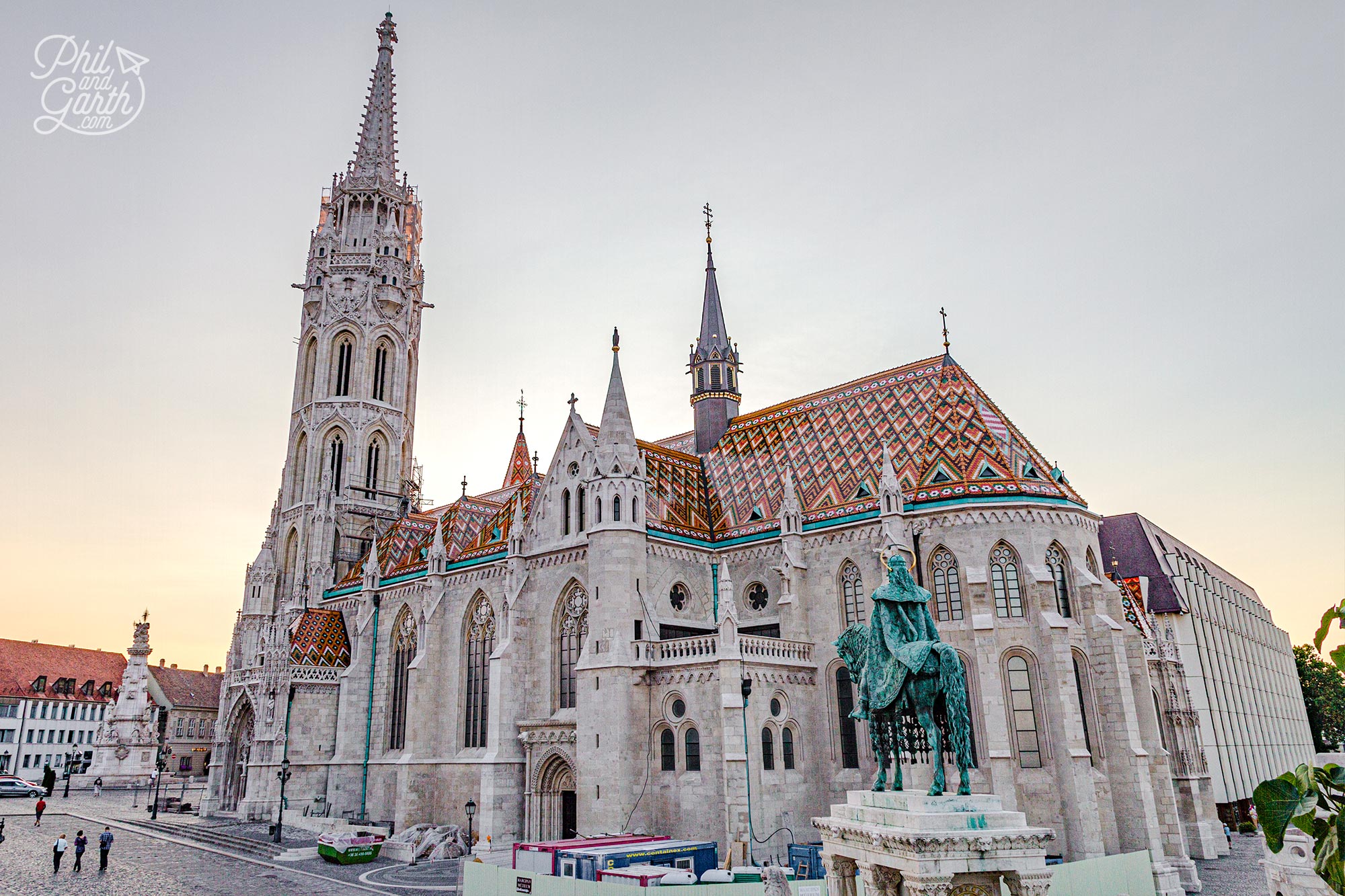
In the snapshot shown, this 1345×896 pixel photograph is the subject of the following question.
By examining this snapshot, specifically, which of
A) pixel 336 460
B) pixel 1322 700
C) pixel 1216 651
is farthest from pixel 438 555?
pixel 1322 700

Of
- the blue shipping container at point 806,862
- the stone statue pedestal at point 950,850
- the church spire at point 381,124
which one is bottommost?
the blue shipping container at point 806,862

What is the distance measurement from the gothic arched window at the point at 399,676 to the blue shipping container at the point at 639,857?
20455 millimetres

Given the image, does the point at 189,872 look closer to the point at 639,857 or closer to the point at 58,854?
the point at 58,854

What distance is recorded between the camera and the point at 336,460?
5172 centimetres

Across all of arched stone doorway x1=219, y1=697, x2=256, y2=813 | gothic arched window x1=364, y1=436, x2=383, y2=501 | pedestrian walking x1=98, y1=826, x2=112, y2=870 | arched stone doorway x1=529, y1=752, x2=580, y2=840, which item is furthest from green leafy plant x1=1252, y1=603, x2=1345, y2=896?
gothic arched window x1=364, y1=436, x2=383, y2=501

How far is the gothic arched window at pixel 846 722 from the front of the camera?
28797 mm

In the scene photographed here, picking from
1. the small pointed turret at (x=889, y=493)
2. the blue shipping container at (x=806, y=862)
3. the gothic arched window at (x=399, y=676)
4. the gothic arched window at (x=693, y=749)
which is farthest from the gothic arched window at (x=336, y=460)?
the blue shipping container at (x=806, y=862)

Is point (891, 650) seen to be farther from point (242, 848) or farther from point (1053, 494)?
point (242, 848)

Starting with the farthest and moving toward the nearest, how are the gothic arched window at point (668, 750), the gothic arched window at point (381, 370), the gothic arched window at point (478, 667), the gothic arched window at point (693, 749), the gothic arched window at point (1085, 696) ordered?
1. the gothic arched window at point (381, 370)
2. the gothic arched window at point (478, 667)
3. the gothic arched window at point (668, 750)
4. the gothic arched window at point (693, 749)
5. the gothic arched window at point (1085, 696)

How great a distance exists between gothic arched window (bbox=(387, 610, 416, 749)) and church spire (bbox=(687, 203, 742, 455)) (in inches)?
649

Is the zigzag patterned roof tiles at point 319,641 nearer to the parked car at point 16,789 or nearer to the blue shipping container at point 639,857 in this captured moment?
the blue shipping container at point 639,857

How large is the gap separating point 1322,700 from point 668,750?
248 ft

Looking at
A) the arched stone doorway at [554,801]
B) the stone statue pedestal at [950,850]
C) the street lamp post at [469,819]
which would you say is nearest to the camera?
the stone statue pedestal at [950,850]

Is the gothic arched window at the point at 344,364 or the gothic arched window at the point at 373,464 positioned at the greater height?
the gothic arched window at the point at 344,364
